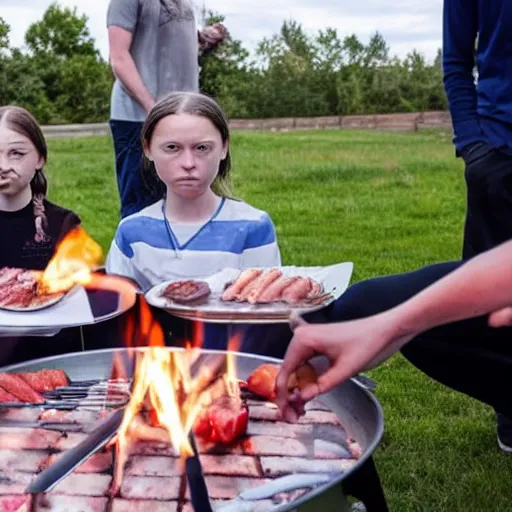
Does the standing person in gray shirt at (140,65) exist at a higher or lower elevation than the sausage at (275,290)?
higher

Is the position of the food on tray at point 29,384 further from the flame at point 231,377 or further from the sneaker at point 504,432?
the sneaker at point 504,432

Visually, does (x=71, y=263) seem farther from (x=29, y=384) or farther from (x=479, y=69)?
(x=479, y=69)

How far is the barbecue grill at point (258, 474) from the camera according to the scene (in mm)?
1501

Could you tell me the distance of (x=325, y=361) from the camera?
1.52m

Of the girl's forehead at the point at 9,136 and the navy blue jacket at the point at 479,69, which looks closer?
the navy blue jacket at the point at 479,69

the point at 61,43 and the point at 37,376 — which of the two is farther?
the point at 61,43

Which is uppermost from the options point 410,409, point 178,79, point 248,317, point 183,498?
point 178,79

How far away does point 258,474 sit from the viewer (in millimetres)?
1642

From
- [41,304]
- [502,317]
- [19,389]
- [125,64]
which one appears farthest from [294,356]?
[125,64]

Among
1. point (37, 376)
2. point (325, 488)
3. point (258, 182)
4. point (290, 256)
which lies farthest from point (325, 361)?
point (258, 182)

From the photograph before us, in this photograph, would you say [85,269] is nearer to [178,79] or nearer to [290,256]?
[178,79]

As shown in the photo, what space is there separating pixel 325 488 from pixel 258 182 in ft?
25.2

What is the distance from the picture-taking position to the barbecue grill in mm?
1501

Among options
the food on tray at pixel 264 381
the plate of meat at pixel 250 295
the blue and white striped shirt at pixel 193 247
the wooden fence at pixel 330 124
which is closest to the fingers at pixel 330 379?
the food on tray at pixel 264 381
